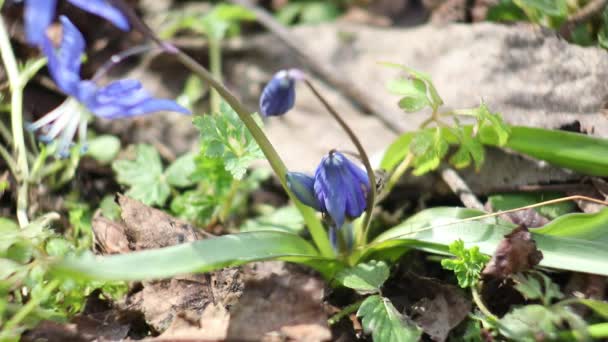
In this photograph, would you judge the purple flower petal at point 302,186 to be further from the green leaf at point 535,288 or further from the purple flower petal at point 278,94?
the green leaf at point 535,288

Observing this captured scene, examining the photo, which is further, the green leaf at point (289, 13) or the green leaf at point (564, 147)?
the green leaf at point (289, 13)

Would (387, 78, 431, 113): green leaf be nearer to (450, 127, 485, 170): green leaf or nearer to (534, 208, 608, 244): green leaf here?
(450, 127, 485, 170): green leaf

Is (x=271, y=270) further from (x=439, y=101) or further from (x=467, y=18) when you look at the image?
(x=467, y=18)

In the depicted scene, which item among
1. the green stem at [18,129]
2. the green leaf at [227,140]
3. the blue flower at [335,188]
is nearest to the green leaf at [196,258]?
the blue flower at [335,188]

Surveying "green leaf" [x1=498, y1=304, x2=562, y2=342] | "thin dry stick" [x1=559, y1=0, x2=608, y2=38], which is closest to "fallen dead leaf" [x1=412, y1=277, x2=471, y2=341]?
"green leaf" [x1=498, y1=304, x2=562, y2=342]

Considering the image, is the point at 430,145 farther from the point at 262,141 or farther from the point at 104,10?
the point at 104,10

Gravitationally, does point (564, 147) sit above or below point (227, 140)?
below

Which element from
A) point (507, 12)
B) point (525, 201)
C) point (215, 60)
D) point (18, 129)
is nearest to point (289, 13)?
point (215, 60)
